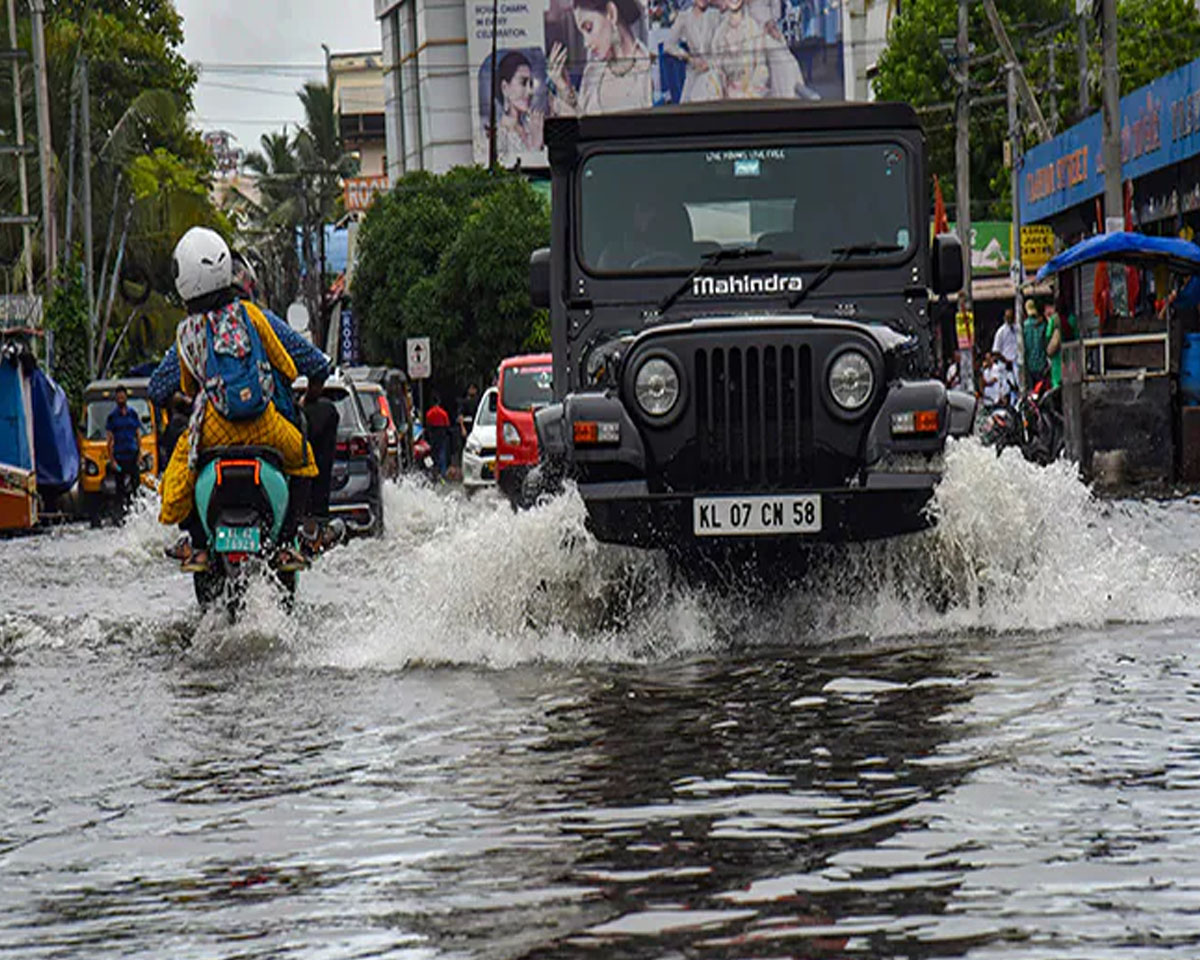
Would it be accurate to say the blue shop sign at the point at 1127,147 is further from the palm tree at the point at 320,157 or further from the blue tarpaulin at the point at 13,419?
the palm tree at the point at 320,157

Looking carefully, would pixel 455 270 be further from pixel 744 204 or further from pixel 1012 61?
pixel 744 204

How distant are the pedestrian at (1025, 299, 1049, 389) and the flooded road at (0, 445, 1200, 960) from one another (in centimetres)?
2149

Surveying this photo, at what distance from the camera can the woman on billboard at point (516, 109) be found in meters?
107

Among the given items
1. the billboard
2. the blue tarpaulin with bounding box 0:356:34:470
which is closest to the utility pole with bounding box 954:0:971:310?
the blue tarpaulin with bounding box 0:356:34:470

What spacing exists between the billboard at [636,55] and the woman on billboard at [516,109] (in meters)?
0.04

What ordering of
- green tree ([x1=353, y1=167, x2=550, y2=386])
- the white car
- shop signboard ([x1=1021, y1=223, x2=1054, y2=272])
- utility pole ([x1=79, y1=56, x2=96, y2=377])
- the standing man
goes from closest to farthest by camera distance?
1. the white car
2. the standing man
3. utility pole ([x1=79, y1=56, x2=96, y2=377])
4. shop signboard ([x1=1021, y1=223, x2=1054, y2=272])
5. green tree ([x1=353, y1=167, x2=550, y2=386])

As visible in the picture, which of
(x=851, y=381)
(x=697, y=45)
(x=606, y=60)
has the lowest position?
(x=851, y=381)

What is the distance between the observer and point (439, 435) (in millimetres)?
50875

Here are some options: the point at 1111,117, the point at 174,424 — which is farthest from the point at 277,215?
the point at 174,424

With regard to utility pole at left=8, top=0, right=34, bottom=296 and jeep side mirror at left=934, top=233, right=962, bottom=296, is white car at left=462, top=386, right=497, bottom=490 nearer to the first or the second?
utility pole at left=8, top=0, right=34, bottom=296

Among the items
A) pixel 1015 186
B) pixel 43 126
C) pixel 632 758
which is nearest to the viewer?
pixel 632 758

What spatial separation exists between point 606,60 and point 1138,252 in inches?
3280

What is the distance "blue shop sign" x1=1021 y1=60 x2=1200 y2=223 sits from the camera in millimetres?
35469

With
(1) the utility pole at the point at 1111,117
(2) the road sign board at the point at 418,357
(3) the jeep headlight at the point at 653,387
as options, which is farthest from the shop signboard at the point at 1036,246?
(3) the jeep headlight at the point at 653,387
